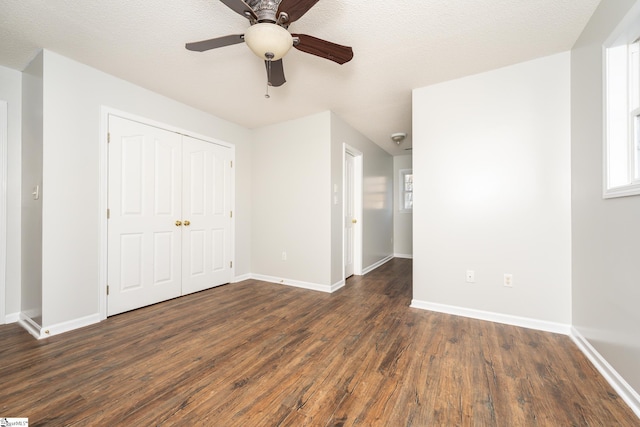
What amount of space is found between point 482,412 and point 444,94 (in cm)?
277

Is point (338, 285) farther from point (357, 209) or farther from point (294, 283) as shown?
point (357, 209)

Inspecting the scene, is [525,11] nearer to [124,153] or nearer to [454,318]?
[454,318]

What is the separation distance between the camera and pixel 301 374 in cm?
167

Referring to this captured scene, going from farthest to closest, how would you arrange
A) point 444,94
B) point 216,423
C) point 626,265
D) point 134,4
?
point 444,94 → point 134,4 → point 626,265 → point 216,423

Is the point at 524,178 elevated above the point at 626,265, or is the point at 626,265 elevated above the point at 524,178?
the point at 524,178

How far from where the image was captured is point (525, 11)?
1.78 m

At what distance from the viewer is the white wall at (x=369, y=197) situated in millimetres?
3670

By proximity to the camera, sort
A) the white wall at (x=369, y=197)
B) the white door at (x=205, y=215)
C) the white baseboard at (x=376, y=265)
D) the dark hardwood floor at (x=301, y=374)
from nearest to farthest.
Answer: the dark hardwood floor at (x=301, y=374)
the white door at (x=205, y=215)
the white wall at (x=369, y=197)
the white baseboard at (x=376, y=265)

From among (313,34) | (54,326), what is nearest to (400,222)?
(313,34)

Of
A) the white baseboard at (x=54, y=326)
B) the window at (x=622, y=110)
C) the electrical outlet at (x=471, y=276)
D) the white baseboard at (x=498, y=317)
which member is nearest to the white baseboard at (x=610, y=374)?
the white baseboard at (x=498, y=317)

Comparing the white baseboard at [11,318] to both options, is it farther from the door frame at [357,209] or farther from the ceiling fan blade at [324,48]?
the door frame at [357,209]

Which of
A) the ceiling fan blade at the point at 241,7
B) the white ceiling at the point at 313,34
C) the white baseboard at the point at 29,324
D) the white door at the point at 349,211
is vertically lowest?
the white baseboard at the point at 29,324

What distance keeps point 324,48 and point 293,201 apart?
7.69 feet

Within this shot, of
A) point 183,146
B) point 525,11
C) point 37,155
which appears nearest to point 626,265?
point 525,11
